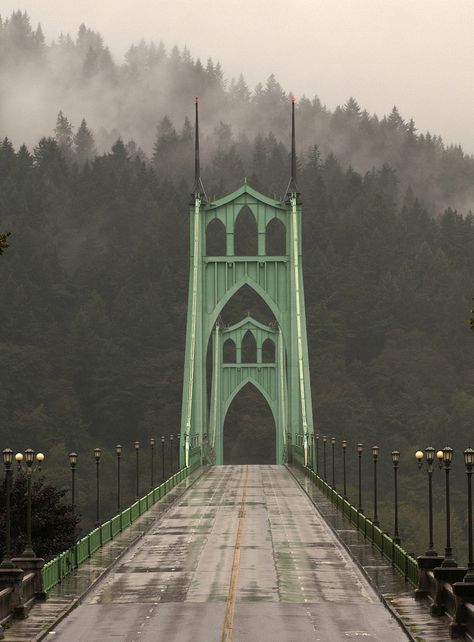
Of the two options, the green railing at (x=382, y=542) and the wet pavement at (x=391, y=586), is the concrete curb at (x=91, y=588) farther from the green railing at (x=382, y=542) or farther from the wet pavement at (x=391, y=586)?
the green railing at (x=382, y=542)

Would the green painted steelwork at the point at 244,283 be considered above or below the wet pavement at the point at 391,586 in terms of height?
above

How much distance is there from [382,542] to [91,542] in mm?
9626

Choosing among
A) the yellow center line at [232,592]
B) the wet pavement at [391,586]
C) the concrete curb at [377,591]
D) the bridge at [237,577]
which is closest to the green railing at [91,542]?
the bridge at [237,577]

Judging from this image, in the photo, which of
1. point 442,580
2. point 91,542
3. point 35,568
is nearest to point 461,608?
point 442,580

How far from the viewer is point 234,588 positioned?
41094 mm

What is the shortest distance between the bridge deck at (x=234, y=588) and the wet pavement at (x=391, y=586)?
1.36ft

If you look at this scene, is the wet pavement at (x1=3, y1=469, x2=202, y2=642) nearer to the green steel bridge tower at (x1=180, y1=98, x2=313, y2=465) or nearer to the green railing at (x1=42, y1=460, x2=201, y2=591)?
the green railing at (x1=42, y1=460, x2=201, y2=591)

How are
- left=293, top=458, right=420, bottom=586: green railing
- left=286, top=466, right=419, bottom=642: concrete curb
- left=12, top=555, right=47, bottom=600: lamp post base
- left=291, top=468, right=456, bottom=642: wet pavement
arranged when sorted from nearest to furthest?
1. left=291, top=468, right=456, bottom=642: wet pavement
2. left=286, top=466, right=419, bottom=642: concrete curb
3. left=12, top=555, right=47, bottom=600: lamp post base
4. left=293, top=458, right=420, bottom=586: green railing

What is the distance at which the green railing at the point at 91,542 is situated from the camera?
41.8m

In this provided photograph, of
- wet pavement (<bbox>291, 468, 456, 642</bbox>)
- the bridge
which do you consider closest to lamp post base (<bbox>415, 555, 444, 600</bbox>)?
the bridge

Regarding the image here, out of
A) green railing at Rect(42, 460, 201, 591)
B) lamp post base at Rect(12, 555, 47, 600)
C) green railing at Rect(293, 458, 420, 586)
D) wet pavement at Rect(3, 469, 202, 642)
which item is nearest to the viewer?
wet pavement at Rect(3, 469, 202, 642)

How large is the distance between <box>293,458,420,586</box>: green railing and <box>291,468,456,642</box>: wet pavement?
193mm

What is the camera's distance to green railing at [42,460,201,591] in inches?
1644

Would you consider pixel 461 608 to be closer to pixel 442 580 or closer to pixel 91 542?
pixel 442 580
